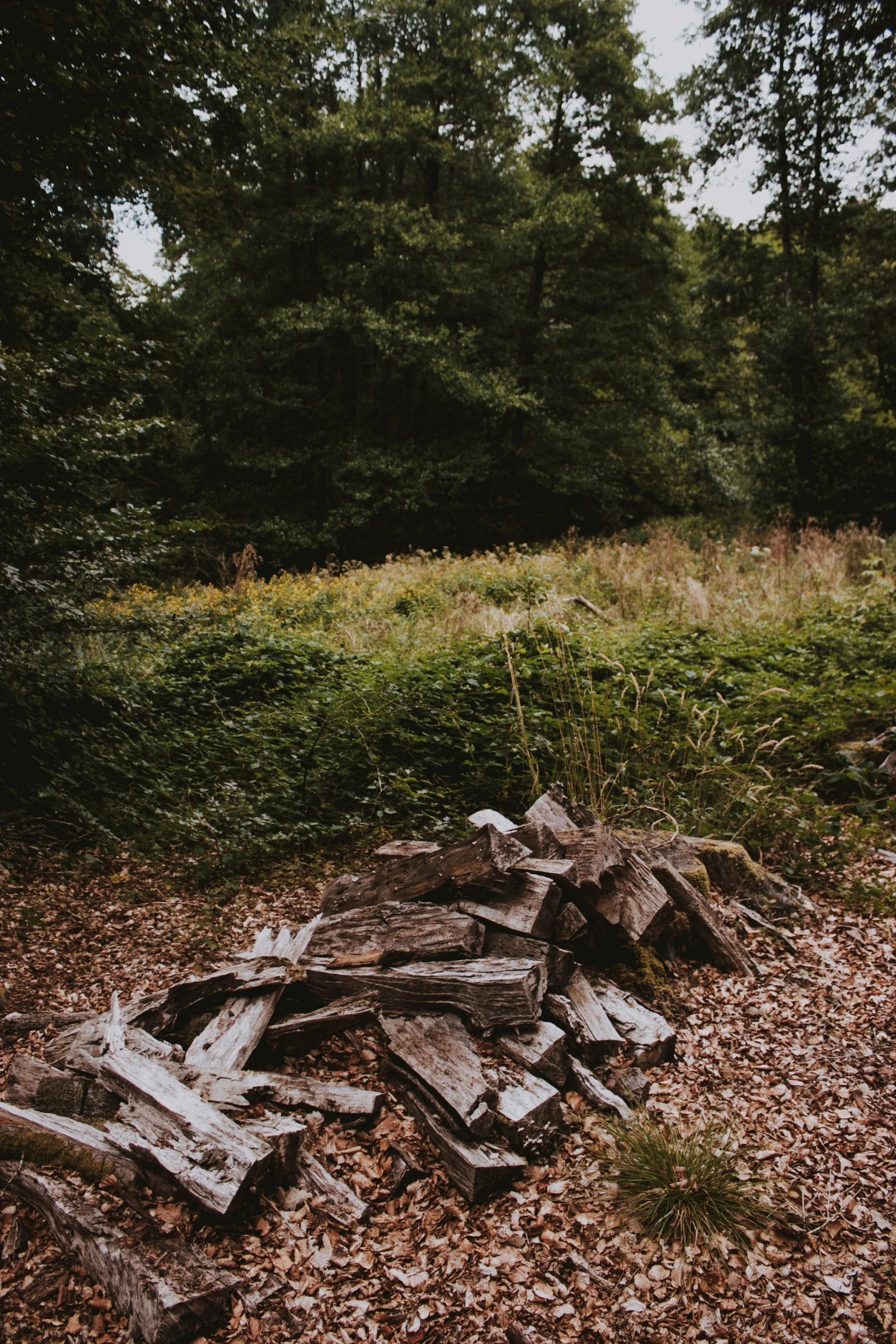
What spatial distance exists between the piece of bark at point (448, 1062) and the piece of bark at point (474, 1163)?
0.05 m

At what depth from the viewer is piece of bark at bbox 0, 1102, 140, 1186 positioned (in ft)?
Result: 6.91

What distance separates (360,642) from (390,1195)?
6416 mm

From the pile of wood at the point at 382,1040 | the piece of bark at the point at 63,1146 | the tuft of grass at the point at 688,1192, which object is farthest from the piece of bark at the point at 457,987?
the piece of bark at the point at 63,1146

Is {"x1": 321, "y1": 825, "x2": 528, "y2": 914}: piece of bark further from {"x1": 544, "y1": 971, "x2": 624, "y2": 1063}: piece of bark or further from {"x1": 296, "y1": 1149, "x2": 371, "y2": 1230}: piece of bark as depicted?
{"x1": 296, "y1": 1149, "x2": 371, "y2": 1230}: piece of bark

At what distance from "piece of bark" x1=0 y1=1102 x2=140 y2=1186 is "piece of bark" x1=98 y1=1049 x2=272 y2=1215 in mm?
45

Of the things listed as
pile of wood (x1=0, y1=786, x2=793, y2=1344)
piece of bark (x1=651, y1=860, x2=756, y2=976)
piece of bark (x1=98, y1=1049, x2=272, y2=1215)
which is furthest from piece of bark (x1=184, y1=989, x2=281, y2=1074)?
piece of bark (x1=651, y1=860, x2=756, y2=976)

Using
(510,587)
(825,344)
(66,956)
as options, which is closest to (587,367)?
(825,344)

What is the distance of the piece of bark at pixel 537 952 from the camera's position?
275 cm

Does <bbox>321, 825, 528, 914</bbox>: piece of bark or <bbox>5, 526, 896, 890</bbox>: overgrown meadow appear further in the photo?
<bbox>5, 526, 896, 890</bbox>: overgrown meadow

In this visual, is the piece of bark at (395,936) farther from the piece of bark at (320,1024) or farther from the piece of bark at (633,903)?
the piece of bark at (633,903)

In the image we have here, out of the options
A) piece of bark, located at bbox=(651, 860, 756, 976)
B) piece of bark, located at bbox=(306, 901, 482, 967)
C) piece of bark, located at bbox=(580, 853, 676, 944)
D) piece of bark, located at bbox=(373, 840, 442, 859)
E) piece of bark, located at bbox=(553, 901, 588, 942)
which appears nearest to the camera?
piece of bark, located at bbox=(306, 901, 482, 967)

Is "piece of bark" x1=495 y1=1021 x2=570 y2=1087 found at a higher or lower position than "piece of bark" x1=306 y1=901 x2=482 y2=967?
lower

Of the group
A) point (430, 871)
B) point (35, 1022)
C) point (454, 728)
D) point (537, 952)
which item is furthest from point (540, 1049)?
point (454, 728)

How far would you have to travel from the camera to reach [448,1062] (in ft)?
7.73
